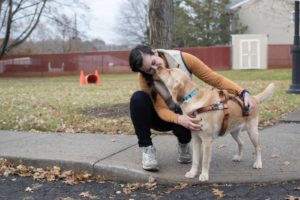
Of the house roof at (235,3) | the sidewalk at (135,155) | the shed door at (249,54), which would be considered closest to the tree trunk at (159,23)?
the sidewalk at (135,155)

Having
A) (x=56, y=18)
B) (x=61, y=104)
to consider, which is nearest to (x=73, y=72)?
(x=56, y=18)

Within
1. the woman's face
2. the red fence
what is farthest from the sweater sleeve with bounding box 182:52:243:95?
the red fence

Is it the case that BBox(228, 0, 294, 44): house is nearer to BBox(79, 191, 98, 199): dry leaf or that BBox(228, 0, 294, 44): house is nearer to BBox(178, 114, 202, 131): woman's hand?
BBox(178, 114, 202, 131): woman's hand

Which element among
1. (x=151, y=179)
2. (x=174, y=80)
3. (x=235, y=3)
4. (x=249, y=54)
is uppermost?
(x=235, y=3)

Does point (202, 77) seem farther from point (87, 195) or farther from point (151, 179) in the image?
point (87, 195)

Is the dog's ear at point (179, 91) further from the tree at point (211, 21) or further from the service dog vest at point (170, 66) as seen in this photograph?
the tree at point (211, 21)

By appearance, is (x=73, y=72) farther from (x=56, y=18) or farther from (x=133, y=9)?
(x=133, y=9)

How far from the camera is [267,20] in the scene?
46.8 metres

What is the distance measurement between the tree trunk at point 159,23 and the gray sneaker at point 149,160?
426 cm

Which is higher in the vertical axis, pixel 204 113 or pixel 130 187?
pixel 204 113

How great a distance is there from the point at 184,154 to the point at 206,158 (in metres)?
0.61

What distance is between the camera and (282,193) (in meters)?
4.31

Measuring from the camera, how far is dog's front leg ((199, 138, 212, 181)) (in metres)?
4.46

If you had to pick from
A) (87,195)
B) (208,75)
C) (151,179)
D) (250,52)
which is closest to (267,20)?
(250,52)
